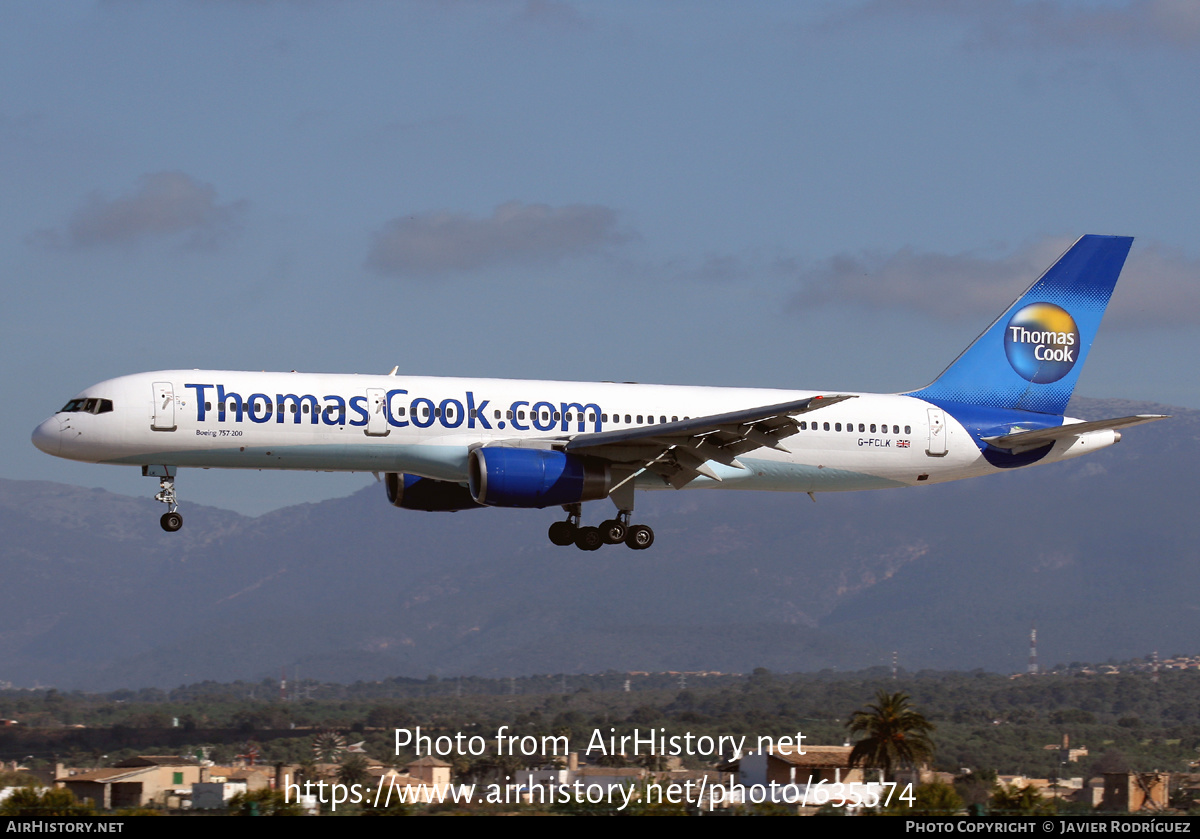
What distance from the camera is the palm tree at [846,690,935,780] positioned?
2291 inches

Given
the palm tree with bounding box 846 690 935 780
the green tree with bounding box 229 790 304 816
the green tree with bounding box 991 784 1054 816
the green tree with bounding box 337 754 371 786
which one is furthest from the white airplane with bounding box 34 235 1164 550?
the palm tree with bounding box 846 690 935 780

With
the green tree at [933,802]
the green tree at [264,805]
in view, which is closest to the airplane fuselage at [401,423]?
the green tree at [264,805]

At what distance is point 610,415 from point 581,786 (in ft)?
45.6

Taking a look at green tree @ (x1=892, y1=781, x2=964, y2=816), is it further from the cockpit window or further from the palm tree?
the cockpit window

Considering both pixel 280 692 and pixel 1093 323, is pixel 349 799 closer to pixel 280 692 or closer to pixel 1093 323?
pixel 1093 323

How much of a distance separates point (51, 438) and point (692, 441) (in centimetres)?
1792

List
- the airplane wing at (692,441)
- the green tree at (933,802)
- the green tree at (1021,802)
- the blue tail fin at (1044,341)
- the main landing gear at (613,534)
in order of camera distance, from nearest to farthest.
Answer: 1. the green tree at (933,802)
2. the green tree at (1021,802)
3. the airplane wing at (692,441)
4. the main landing gear at (613,534)
5. the blue tail fin at (1044,341)

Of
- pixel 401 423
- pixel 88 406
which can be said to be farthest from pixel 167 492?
pixel 401 423

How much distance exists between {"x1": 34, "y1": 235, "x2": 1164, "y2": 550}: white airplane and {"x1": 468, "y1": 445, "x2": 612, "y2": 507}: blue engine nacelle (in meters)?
0.05

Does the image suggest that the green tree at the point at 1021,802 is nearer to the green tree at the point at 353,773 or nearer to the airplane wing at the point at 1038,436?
the airplane wing at the point at 1038,436

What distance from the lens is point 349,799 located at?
1816 inches

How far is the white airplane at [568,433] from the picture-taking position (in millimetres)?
43906
